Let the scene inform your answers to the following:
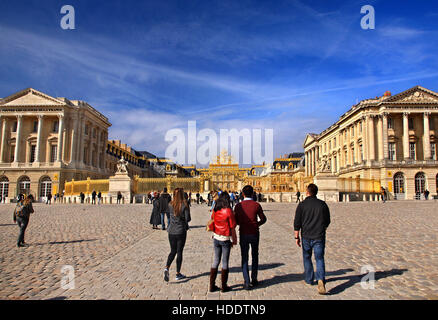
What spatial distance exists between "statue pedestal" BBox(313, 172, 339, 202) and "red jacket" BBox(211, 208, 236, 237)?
2668 centimetres

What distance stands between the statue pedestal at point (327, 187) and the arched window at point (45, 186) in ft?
124

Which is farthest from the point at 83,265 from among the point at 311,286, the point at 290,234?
the point at 290,234

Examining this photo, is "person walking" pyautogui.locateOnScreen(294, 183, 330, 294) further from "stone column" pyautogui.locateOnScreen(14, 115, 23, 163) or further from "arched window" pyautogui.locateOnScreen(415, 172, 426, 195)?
"stone column" pyautogui.locateOnScreen(14, 115, 23, 163)

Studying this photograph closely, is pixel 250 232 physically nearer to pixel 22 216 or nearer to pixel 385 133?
pixel 22 216

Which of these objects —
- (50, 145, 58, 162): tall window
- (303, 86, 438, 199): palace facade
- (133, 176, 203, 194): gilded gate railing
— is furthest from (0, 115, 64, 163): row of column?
(303, 86, 438, 199): palace facade

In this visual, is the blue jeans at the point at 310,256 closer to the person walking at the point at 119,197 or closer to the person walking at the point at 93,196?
the person walking at the point at 119,197

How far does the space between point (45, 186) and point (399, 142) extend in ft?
174

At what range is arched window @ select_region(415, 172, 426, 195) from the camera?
44.2 metres

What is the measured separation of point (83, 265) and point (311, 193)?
187 inches

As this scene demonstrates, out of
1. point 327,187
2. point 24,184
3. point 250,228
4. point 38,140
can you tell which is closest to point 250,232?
point 250,228

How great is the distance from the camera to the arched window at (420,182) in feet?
145

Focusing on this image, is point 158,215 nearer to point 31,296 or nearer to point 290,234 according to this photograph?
point 290,234

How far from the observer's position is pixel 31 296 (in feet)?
15.5
